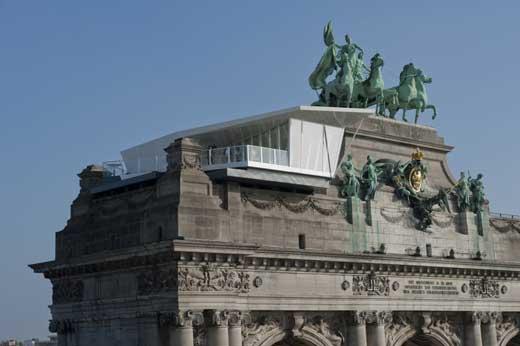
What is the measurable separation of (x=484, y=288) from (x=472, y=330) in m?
2.79

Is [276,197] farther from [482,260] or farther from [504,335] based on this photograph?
[504,335]

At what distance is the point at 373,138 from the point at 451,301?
33.8 ft

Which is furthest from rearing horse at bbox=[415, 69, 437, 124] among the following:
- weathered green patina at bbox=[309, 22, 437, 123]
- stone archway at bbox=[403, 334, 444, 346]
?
stone archway at bbox=[403, 334, 444, 346]

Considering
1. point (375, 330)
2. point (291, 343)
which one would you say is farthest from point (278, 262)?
point (375, 330)

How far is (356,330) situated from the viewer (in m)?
43.1

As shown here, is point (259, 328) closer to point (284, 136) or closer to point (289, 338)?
point (289, 338)

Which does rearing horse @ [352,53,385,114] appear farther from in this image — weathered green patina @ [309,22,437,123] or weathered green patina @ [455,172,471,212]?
weathered green patina @ [455,172,471,212]

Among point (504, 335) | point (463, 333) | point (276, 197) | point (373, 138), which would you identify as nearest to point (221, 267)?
point (276, 197)

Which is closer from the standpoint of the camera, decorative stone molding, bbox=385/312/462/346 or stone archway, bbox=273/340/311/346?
stone archway, bbox=273/340/311/346

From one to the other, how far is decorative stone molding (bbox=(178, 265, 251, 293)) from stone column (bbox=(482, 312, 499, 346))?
1810 cm

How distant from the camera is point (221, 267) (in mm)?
37688

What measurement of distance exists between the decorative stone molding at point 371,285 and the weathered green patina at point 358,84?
10.4 m

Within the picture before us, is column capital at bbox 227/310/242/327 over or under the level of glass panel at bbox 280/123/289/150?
under

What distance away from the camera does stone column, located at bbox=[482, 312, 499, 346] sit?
4988cm
